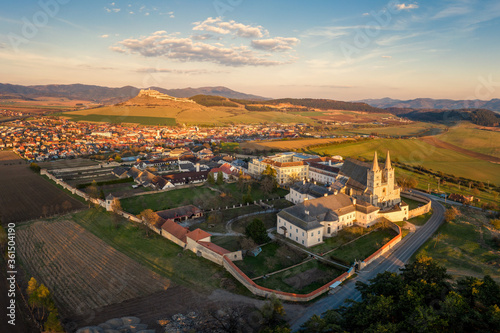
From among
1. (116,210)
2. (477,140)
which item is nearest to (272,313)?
(116,210)

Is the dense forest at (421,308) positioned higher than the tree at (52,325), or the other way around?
the dense forest at (421,308)

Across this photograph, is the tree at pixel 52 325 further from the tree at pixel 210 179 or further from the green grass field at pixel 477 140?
the green grass field at pixel 477 140

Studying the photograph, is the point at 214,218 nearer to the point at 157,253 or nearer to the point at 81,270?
A: the point at 157,253

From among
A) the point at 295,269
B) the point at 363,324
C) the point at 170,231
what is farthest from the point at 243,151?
the point at 363,324

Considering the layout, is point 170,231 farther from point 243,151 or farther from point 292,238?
point 243,151

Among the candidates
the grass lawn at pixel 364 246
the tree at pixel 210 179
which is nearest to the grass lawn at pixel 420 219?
the grass lawn at pixel 364 246

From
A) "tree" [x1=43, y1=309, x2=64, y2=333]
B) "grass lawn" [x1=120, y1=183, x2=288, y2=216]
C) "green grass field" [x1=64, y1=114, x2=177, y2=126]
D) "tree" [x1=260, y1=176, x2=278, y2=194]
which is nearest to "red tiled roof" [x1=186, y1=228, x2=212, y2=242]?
"grass lawn" [x1=120, y1=183, x2=288, y2=216]
